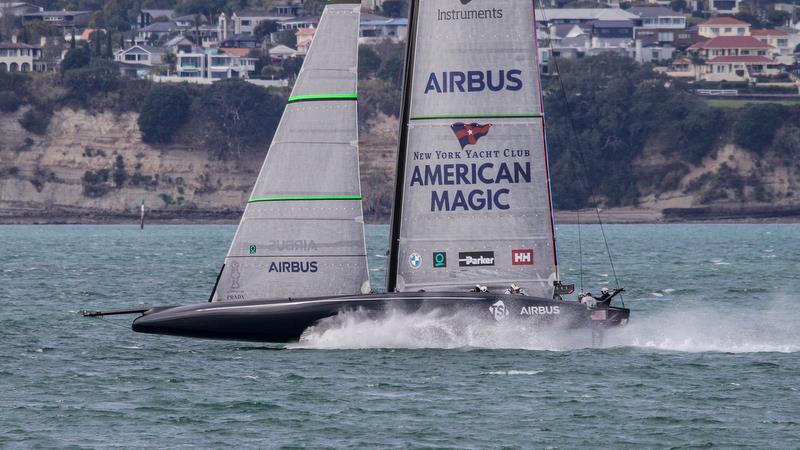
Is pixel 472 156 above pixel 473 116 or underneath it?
underneath

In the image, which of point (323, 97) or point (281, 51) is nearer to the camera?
point (323, 97)

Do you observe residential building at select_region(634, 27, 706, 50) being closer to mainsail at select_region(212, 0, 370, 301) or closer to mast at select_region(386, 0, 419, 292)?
mast at select_region(386, 0, 419, 292)

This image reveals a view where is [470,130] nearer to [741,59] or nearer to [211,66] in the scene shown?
[211,66]

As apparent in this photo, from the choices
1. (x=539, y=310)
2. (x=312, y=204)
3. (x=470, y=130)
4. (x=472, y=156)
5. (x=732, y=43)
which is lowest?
(x=539, y=310)

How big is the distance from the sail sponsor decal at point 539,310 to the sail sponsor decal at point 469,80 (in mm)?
3828

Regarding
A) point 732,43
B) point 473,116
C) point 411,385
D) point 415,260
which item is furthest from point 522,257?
point 732,43

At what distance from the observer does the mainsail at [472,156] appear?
87.1ft

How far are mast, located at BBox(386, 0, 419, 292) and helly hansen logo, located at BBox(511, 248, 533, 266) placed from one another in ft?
6.71

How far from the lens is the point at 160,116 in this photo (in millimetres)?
147375

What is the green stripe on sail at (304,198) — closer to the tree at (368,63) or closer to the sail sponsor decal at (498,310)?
the sail sponsor decal at (498,310)

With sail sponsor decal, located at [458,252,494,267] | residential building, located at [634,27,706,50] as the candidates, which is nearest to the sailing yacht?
sail sponsor decal, located at [458,252,494,267]

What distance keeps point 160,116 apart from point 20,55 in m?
36.6

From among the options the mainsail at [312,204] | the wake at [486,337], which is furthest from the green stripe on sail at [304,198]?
the wake at [486,337]

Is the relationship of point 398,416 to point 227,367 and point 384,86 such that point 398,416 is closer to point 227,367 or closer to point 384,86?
point 227,367
